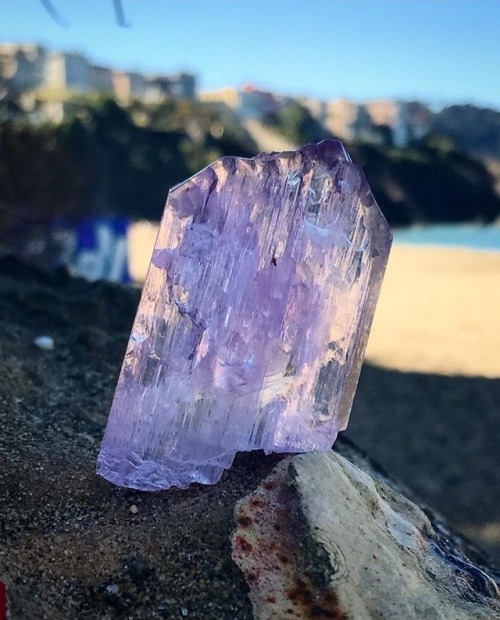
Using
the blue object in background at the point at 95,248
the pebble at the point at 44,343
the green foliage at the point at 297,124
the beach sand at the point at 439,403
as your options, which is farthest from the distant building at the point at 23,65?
the pebble at the point at 44,343

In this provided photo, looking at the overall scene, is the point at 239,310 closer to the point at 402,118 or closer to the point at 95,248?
the point at 95,248

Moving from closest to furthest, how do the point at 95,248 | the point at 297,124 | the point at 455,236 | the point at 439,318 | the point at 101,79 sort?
the point at 95,248, the point at 439,318, the point at 101,79, the point at 455,236, the point at 297,124

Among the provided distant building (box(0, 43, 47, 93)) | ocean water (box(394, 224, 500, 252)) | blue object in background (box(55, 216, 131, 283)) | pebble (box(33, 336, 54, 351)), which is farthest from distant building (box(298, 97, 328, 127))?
pebble (box(33, 336, 54, 351))

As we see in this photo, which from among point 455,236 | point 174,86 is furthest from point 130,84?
point 455,236

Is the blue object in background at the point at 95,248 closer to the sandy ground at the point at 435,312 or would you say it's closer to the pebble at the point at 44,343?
the sandy ground at the point at 435,312

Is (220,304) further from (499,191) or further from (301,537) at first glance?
(499,191)

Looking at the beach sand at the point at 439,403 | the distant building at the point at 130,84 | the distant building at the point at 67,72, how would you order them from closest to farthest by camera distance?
the beach sand at the point at 439,403 < the distant building at the point at 67,72 < the distant building at the point at 130,84
